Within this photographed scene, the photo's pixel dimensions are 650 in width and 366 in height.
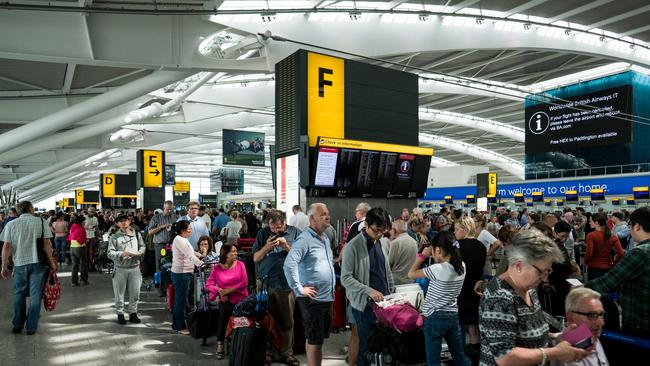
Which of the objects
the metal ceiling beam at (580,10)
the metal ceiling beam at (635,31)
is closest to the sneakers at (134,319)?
the metal ceiling beam at (580,10)

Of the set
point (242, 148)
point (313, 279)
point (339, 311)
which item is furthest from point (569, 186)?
point (313, 279)

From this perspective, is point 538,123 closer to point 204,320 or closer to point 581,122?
point 581,122

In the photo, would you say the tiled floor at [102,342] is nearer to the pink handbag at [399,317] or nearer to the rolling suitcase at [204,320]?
the rolling suitcase at [204,320]

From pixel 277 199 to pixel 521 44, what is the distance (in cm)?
1203

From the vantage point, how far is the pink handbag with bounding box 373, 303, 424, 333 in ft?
13.6

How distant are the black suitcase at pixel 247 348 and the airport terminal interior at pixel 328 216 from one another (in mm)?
19

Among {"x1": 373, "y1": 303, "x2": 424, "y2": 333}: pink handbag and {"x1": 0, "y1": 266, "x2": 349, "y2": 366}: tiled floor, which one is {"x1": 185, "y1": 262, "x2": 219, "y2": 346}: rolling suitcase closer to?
{"x1": 0, "y1": 266, "x2": 349, "y2": 366}: tiled floor

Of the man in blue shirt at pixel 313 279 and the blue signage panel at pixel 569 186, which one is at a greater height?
the blue signage panel at pixel 569 186

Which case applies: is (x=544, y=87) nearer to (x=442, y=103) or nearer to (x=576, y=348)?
(x=442, y=103)

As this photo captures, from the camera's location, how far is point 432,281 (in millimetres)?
4238

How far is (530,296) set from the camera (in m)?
2.25

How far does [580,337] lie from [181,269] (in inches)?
228

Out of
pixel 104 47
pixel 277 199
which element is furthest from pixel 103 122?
pixel 277 199

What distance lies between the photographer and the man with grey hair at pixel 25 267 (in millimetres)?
7031
